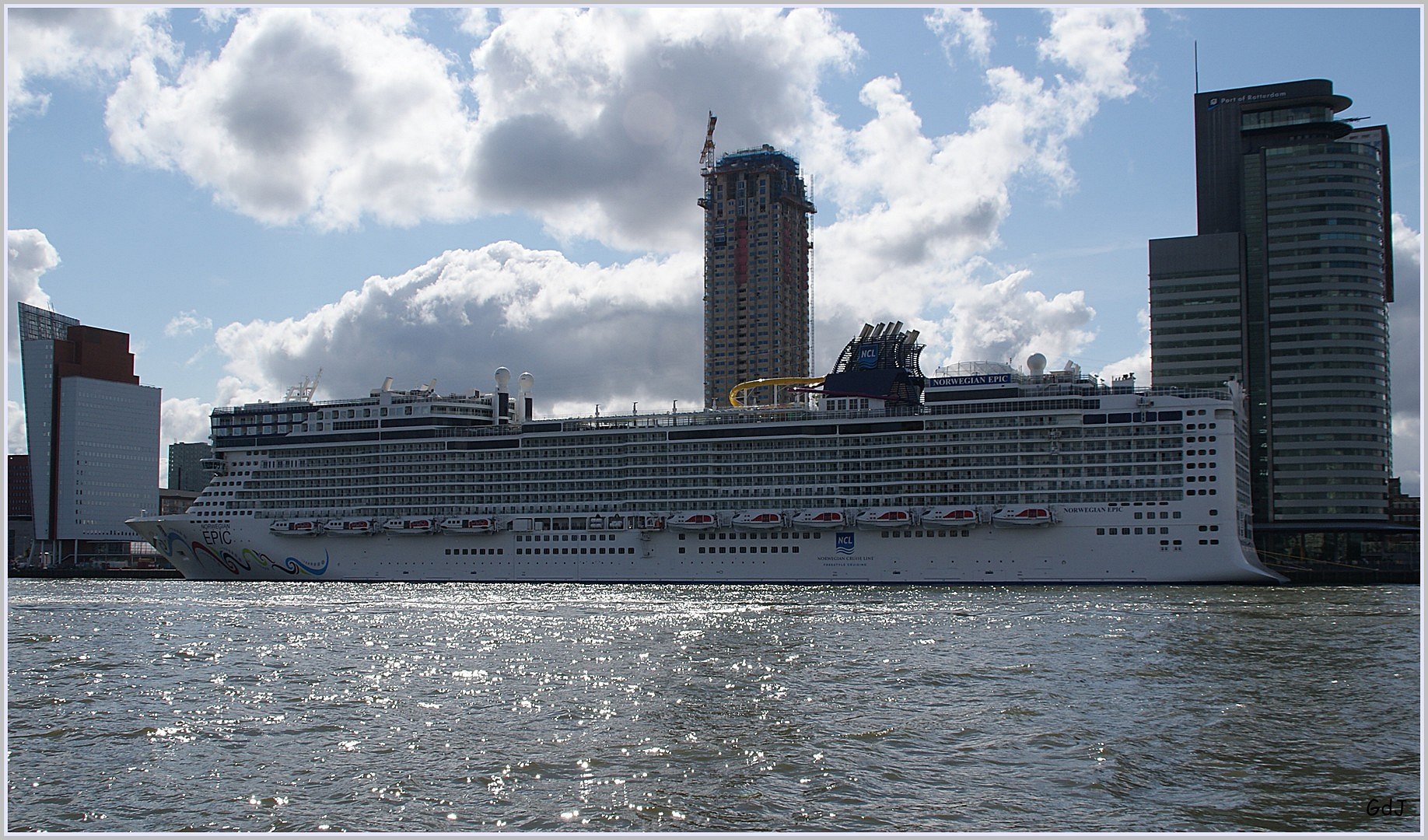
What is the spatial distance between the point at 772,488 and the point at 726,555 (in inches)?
230

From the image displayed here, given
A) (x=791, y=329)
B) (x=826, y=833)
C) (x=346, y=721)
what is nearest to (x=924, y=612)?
(x=346, y=721)

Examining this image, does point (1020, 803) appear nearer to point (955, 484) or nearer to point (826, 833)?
point (826, 833)

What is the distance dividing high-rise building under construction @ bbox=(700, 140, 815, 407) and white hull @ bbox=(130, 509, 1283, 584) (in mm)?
94955

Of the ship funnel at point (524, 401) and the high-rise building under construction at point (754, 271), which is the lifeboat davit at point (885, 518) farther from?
the high-rise building under construction at point (754, 271)

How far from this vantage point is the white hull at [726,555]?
71500mm

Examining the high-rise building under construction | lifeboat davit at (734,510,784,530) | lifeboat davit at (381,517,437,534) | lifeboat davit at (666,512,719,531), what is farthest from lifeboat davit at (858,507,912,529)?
the high-rise building under construction

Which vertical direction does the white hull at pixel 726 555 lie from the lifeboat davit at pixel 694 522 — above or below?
below

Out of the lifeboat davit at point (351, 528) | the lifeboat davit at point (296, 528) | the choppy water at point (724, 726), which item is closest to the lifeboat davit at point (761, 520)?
the lifeboat davit at point (351, 528)

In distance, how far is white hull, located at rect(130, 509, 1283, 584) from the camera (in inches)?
2815

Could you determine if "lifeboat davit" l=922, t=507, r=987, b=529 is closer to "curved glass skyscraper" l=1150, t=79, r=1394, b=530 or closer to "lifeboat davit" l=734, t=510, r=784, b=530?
"lifeboat davit" l=734, t=510, r=784, b=530

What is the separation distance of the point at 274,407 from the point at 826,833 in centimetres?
12005

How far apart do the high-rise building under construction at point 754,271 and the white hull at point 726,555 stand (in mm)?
94955

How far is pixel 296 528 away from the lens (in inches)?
3740

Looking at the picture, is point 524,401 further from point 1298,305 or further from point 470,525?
point 1298,305
